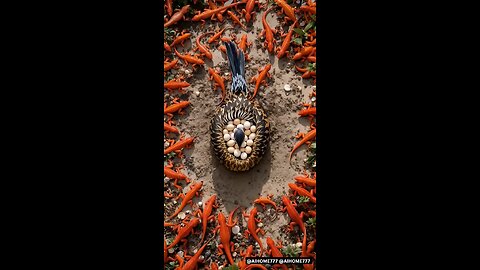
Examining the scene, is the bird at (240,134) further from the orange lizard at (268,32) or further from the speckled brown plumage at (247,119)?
the orange lizard at (268,32)

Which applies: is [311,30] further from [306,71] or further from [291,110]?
[291,110]

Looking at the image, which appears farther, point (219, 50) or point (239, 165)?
point (219, 50)

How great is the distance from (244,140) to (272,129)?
0.82 ft

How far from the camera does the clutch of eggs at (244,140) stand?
10.7 ft

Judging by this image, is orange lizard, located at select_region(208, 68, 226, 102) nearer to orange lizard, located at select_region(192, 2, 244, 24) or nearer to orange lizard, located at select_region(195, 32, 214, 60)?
orange lizard, located at select_region(195, 32, 214, 60)

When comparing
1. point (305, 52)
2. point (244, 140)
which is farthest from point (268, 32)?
point (244, 140)

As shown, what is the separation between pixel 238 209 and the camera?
3393mm

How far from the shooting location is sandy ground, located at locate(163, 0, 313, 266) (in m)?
3.40

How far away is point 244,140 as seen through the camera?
3271mm

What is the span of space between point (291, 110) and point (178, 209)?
94 centimetres

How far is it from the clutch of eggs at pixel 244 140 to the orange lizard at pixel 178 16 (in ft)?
2.56

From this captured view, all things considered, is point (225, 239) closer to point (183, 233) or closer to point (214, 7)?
point (183, 233)

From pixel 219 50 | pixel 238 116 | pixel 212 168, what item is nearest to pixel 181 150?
pixel 212 168

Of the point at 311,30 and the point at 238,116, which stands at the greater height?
the point at 311,30
